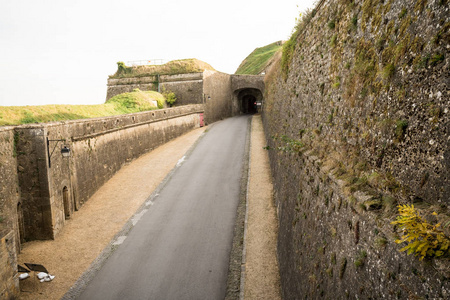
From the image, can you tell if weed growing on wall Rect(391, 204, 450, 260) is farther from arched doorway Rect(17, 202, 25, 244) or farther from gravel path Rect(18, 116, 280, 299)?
arched doorway Rect(17, 202, 25, 244)

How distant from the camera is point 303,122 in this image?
805 centimetres

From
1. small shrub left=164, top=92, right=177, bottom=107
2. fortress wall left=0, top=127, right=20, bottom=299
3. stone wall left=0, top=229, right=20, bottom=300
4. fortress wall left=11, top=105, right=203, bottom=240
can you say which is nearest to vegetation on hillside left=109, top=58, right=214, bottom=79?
small shrub left=164, top=92, right=177, bottom=107

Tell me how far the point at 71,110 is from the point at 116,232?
1009 centimetres

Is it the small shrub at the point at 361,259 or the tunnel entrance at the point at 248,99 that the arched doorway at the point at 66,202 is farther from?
the tunnel entrance at the point at 248,99

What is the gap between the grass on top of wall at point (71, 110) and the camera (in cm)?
1402

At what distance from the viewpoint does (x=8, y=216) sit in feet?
31.8

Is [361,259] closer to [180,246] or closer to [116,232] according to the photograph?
A: [180,246]

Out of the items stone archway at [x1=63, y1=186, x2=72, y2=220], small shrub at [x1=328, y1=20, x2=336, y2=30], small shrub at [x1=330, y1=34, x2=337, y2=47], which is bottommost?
stone archway at [x1=63, y1=186, x2=72, y2=220]

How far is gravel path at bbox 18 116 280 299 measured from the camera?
28.3 ft

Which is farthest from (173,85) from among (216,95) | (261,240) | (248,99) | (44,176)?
(261,240)

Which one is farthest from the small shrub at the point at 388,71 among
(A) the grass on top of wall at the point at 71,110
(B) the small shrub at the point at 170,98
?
(B) the small shrub at the point at 170,98

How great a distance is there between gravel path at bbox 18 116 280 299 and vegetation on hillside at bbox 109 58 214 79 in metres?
19.7

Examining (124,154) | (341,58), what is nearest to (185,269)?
(341,58)

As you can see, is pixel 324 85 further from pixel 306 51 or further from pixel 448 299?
pixel 448 299
